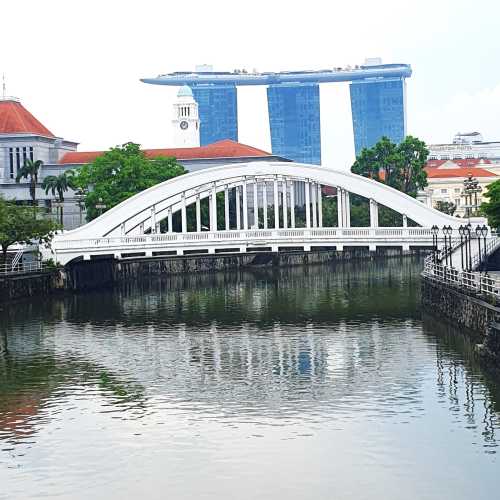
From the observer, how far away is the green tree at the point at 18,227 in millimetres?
83231

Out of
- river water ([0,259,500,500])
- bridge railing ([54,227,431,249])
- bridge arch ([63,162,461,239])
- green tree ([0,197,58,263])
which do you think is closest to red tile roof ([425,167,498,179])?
bridge arch ([63,162,461,239])

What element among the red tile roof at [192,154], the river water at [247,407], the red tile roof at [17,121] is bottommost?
the river water at [247,407]

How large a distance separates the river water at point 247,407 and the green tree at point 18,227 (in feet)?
46.7

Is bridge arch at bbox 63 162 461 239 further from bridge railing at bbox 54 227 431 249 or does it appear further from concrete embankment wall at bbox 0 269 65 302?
concrete embankment wall at bbox 0 269 65 302

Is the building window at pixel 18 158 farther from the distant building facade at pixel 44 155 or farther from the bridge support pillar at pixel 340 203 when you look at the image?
the bridge support pillar at pixel 340 203

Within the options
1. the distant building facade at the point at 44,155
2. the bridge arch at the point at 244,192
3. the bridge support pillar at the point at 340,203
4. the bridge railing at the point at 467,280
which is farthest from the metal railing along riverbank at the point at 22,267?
the distant building facade at the point at 44,155

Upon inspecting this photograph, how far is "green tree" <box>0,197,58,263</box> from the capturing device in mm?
83231

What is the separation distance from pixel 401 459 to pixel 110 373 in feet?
60.0

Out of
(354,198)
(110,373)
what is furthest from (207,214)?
(110,373)

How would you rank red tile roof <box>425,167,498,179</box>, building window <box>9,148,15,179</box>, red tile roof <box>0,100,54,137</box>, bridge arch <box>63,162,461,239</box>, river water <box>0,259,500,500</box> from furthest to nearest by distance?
red tile roof <box>425,167,498,179</box>
building window <box>9,148,15,179</box>
red tile roof <box>0,100,54,137</box>
bridge arch <box>63,162,461,239</box>
river water <box>0,259,500,500</box>

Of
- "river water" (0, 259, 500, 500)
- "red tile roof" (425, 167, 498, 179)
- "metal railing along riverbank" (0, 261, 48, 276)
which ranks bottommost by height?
"river water" (0, 259, 500, 500)

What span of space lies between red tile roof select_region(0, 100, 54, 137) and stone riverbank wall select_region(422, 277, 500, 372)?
80.6 m

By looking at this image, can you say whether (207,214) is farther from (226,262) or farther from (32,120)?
(32,120)

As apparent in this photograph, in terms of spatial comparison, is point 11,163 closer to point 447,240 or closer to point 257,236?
point 257,236
